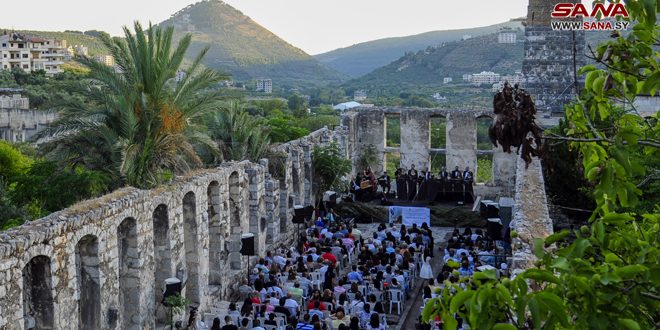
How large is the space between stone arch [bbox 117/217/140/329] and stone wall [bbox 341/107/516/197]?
1876 cm

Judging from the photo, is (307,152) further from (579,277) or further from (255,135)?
(579,277)

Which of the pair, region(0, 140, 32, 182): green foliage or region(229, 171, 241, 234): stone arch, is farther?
region(0, 140, 32, 182): green foliage

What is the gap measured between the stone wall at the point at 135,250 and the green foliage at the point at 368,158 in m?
11.9

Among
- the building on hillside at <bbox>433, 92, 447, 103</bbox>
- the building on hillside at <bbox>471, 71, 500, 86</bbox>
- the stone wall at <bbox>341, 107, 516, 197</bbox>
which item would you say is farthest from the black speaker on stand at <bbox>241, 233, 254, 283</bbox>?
the building on hillside at <bbox>471, 71, 500, 86</bbox>

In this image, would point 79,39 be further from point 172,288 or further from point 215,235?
point 172,288

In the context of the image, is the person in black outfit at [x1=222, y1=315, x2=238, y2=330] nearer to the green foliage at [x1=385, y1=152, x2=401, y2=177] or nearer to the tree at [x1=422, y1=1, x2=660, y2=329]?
the tree at [x1=422, y1=1, x2=660, y2=329]

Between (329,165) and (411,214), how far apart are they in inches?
140

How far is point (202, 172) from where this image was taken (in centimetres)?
2050

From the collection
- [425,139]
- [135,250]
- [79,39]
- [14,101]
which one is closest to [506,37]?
[14,101]

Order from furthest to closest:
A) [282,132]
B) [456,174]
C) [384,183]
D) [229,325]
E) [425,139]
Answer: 1. [282,132]
2. [425,139]
3. [384,183]
4. [456,174]
5. [229,325]

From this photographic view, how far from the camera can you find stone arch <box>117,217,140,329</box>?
16.6m

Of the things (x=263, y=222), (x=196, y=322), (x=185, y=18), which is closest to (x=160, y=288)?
(x=196, y=322)

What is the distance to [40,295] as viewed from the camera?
44.8 ft

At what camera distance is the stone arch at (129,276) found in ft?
54.3
